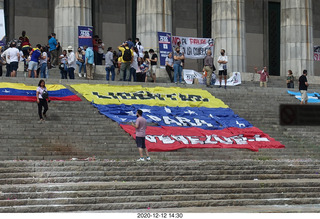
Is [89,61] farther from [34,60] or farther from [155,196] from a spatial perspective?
[155,196]

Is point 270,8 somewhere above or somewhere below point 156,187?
above

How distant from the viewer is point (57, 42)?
33250 millimetres

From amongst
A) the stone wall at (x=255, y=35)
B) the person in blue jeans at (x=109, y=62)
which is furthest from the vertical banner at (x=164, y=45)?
the stone wall at (x=255, y=35)

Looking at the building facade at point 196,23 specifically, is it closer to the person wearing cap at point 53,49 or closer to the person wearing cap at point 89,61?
the person wearing cap at point 53,49

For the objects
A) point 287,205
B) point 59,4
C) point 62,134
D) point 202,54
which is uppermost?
point 59,4

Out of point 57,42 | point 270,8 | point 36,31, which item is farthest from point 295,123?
point 270,8

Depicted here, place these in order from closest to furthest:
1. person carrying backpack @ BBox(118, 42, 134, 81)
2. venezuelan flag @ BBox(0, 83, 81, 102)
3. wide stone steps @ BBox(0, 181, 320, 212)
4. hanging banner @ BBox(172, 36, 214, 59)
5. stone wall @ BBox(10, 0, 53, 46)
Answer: wide stone steps @ BBox(0, 181, 320, 212), venezuelan flag @ BBox(0, 83, 81, 102), person carrying backpack @ BBox(118, 42, 134, 81), hanging banner @ BBox(172, 36, 214, 59), stone wall @ BBox(10, 0, 53, 46)

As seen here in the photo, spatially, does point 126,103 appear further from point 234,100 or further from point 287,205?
point 287,205

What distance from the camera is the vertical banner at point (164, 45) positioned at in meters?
34.2

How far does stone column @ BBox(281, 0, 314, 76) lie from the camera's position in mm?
39562

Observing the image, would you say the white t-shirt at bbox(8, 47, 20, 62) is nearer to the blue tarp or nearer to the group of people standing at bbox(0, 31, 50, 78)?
the group of people standing at bbox(0, 31, 50, 78)

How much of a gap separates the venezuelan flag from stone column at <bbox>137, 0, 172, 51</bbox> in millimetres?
9633

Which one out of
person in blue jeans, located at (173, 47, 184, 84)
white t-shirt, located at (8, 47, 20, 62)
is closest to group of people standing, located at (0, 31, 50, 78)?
white t-shirt, located at (8, 47, 20, 62)

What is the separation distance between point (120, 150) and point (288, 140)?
6.74m
